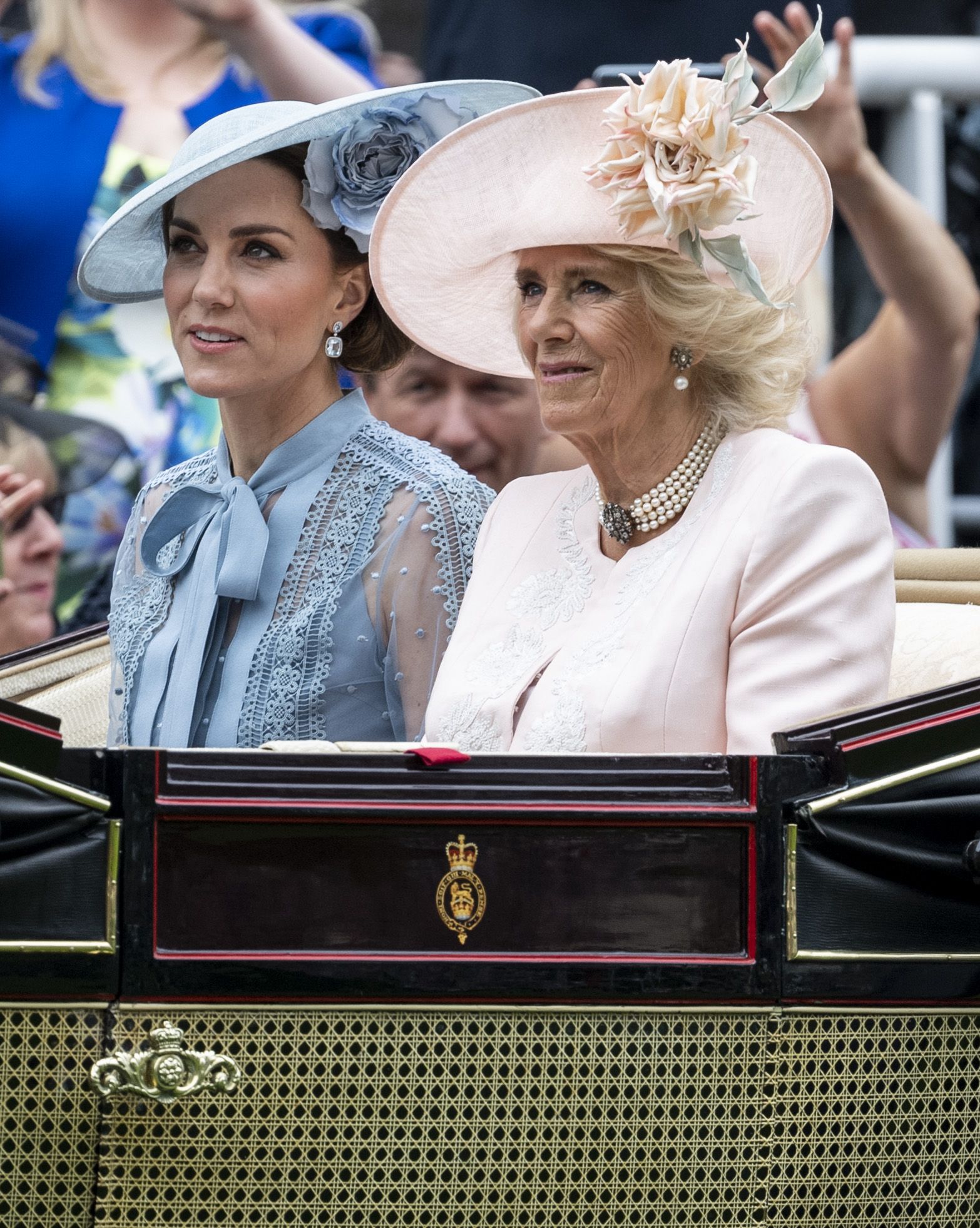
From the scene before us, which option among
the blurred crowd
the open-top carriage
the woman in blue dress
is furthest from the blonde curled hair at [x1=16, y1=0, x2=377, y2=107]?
the open-top carriage

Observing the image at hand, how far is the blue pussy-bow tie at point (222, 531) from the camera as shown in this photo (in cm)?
261

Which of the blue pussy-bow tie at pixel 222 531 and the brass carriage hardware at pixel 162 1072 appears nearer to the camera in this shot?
the brass carriage hardware at pixel 162 1072

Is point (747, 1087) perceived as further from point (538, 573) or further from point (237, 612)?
point (237, 612)

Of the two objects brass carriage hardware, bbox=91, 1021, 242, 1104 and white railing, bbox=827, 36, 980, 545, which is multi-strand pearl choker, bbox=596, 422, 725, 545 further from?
white railing, bbox=827, 36, 980, 545

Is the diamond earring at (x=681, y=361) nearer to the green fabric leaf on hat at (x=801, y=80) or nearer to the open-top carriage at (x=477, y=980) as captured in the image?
the green fabric leaf on hat at (x=801, y=80)

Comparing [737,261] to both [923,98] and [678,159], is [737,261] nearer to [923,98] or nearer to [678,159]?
[678,159]

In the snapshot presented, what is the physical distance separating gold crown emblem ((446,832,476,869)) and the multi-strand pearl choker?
700mm

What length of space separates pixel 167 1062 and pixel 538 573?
99cm

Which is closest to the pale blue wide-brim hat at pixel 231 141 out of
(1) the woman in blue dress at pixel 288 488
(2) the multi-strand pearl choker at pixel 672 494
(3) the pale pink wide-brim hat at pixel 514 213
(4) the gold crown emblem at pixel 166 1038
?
(1) the woman in blue dress at pixel 288 488

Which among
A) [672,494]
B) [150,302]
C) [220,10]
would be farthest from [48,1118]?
[220,10]

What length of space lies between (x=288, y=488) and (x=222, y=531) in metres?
0.12

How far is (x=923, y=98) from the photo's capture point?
16.5 ft

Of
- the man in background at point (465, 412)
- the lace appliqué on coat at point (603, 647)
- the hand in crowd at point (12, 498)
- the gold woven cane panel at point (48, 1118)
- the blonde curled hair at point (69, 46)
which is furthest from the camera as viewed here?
the blonde curled hair at point (69, 46)

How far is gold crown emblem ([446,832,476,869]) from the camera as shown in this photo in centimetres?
198
